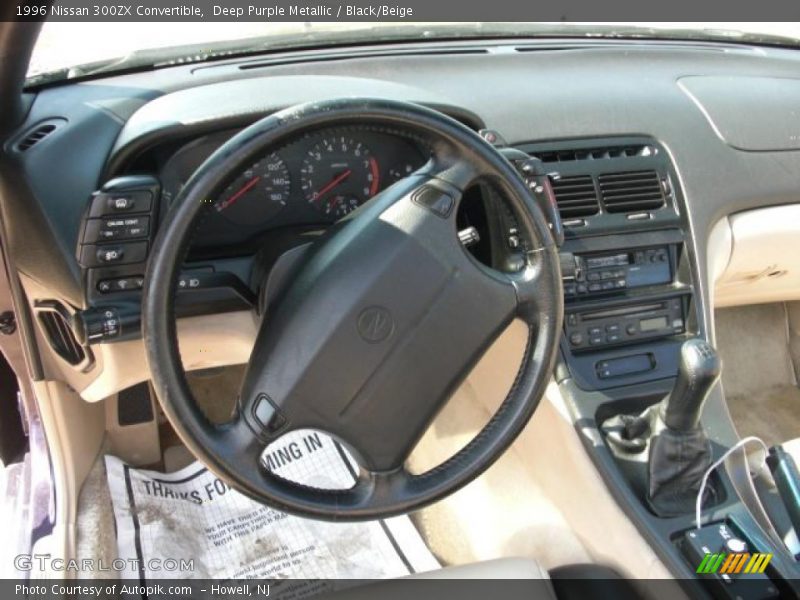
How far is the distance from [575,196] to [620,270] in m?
0.17

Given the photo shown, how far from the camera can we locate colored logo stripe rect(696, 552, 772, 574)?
1.20 meters

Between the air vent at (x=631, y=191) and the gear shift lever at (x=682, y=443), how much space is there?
41cm

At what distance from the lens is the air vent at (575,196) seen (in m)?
1.51

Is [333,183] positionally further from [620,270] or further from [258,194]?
[620,270]

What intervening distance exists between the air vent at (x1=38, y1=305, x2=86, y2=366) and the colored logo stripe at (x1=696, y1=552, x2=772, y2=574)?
42.5 inches

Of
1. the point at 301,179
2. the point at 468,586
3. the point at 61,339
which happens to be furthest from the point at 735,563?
the point at 61,339

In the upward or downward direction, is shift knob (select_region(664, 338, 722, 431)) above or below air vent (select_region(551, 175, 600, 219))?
below

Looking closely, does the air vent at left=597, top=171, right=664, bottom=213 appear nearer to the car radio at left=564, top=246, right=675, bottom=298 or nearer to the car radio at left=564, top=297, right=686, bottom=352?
the car radio at left=564, top=246, right=675, bottom=298

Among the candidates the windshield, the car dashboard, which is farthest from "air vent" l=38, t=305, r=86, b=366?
the windshield

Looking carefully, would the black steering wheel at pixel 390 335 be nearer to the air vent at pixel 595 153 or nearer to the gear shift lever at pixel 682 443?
the gear shift lever at pixel 682 443

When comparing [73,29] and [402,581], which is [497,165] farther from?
[73,29]

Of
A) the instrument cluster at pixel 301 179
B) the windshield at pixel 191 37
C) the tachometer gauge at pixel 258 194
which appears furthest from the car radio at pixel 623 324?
the windshield at pixel 191 37

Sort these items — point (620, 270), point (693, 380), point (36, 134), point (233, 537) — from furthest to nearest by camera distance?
point (233, 537)
point (620, 270)
point (36, 134)
point (693, 380)

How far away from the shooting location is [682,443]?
1.27m
